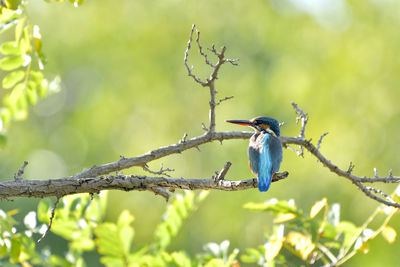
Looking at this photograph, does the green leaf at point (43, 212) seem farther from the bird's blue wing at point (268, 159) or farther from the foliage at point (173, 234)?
the bird's blue wing at point (268, 159)

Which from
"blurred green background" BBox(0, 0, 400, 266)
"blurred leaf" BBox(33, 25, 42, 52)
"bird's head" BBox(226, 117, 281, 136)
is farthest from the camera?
"blurred green background" BBox(0, 0, 400, 266)

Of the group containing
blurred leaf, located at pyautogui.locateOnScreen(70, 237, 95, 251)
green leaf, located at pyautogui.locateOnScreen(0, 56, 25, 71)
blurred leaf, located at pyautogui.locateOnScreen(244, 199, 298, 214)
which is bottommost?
blurred leaf, located at pyautogui.locateOnScreen(70, 237, 95, 251)

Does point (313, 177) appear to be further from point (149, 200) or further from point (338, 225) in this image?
point (338, 225)

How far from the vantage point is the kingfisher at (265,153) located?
340 cm

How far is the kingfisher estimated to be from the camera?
340 cm

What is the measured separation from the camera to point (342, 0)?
60.9 ft

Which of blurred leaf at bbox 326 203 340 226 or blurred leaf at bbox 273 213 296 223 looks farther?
blurred leaf at bbox 326 203 340 226

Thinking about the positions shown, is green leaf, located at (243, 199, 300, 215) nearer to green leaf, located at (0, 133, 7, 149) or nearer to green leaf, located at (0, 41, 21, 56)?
green leaf, located at (0, 133, 7, 149)

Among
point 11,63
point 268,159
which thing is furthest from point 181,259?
point 11,63

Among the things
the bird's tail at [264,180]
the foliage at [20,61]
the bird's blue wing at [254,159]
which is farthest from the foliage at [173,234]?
the foliage at [20,61]

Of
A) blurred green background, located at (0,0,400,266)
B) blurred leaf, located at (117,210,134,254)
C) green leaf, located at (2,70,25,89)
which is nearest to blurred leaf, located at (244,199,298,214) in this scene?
blurred leaf, located at (117,210,134,254)

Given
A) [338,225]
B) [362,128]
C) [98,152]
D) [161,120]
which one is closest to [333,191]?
[362,128]

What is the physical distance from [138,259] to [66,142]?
745 inches

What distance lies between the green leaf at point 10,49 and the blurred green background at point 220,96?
9.37 m
